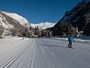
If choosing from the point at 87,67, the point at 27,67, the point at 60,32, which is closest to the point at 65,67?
Answer: the point at 87,67

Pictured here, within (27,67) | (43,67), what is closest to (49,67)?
(43,67)

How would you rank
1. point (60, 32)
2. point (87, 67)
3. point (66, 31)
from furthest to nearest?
point (60, 32) < point (66, 31) < point (87, 67)

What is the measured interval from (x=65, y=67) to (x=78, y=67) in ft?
2.08

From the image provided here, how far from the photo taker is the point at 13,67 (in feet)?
35.0

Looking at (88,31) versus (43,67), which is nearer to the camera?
(43,67)

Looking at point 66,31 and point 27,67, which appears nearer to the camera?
point 27,67

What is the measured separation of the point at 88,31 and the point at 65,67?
12427 centimetres

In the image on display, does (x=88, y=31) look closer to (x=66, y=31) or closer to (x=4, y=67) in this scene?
(x=66, y=31)

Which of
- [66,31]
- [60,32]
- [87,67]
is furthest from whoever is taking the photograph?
[60,32]

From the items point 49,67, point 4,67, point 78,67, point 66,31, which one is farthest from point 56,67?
point 66,31

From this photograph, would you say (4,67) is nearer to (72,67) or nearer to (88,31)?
(72,67)

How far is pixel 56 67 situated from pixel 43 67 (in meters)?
0.64

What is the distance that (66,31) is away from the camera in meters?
130

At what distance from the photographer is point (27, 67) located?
10.7m
